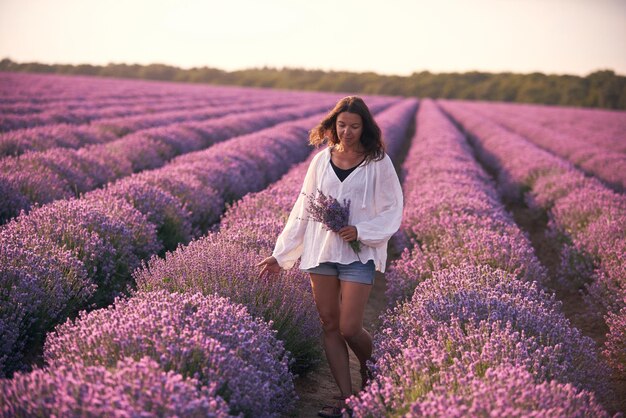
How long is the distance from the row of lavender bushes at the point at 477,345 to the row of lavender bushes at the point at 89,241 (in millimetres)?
1980

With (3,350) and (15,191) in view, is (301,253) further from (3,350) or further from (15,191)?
(15,191)

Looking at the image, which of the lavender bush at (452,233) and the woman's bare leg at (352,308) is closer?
the woman's bare leg at (352,308)

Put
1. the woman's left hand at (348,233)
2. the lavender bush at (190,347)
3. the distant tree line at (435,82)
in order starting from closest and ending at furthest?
the lavender bush at (190,347) → the woman's left hand at (348,233) → the distant tree line at (435,82)

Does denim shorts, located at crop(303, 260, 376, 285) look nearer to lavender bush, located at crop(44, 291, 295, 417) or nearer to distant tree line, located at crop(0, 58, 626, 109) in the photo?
lavender bush, located at crop(44, 291, 295, 417)

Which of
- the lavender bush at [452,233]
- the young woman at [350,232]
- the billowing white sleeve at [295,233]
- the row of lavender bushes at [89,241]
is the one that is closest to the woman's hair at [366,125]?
the young woman at [350,232]

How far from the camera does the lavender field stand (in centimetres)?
196

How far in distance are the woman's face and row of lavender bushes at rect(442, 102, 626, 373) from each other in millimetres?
2367

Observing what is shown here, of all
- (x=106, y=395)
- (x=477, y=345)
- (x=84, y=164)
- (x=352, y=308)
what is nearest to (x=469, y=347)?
(x=477, y=345)

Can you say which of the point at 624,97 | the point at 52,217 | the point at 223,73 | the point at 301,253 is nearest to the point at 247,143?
the point at 52,217

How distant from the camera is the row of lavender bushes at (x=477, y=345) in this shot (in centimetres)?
196

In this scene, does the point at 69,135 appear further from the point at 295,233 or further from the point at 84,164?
the point at 295,233

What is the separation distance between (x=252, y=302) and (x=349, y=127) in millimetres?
1188

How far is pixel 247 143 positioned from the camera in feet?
33.6

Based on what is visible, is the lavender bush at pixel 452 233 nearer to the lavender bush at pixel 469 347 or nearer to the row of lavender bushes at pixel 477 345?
the row of lavender bushes at pixel 477 345
